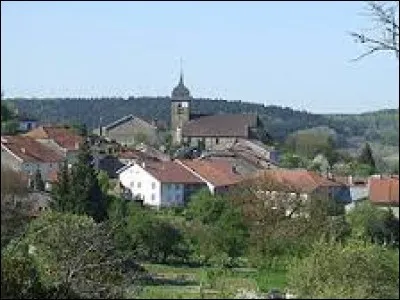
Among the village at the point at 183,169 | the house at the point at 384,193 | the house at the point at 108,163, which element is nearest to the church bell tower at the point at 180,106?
the village at the point at 183,169

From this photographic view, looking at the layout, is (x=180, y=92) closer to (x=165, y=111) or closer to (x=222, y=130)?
(x=222, y=130)

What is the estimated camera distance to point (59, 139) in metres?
63.6

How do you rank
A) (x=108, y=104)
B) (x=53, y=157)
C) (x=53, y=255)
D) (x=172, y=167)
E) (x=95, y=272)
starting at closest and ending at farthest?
(x=95, y=272) → (x=53, y=255) → (x=53, y=157) → (x=172, y=167) → (x=108, y=104)

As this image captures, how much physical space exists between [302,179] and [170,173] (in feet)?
35.5

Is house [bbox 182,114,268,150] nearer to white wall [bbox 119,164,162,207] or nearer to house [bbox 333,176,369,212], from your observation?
white wall [bbox 119,164,162,207]

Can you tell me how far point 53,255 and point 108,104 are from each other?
443 feet

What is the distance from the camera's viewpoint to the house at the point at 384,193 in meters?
50.1

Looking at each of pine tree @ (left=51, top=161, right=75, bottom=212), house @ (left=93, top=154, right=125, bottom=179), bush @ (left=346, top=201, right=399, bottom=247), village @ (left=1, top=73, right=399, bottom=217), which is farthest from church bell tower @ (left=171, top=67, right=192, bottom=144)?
pine tree @ (left=51, top=161, right=75, bottom=212)

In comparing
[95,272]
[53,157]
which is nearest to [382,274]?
[95,272]

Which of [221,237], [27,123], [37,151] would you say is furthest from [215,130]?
[221,237]

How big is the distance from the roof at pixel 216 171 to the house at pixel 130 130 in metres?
30.8

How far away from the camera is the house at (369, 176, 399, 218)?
50.1 m

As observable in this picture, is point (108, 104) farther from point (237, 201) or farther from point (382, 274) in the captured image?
point (382, 274)

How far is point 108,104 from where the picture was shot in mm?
150375
